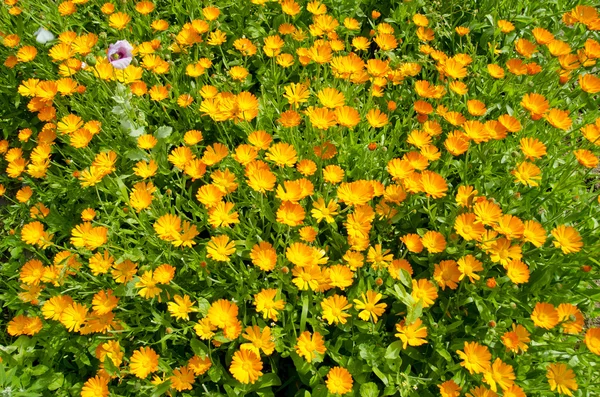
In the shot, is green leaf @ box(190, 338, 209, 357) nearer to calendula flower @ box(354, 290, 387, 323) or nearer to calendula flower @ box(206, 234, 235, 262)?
calendula flower @ box(206, 234, 235, 262)

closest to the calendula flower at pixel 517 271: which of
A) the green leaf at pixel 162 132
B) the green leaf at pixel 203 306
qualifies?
the green leaf at pixel 203 306

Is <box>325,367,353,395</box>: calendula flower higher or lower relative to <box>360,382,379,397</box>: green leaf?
higher

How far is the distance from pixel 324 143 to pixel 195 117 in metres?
1.01

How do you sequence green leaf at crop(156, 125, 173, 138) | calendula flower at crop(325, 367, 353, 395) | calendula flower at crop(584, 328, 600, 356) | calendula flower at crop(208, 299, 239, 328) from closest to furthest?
calendula flower at crop(584, 328, 600, 356)
calendula flower at crop(325, 367, 353, 395)
calendula flower at crop(208, 299, 239, 328)
green leaf at crop(156, 125, 173, 138)

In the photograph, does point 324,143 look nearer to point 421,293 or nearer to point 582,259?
point 421,293

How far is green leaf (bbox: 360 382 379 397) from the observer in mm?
2033

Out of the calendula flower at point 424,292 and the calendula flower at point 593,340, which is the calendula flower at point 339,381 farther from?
the calendula flower at point 593,340

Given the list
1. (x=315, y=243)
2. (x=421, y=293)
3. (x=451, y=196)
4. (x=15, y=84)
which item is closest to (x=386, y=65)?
(x=451, y=196)

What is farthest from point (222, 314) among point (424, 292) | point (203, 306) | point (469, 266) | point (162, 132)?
point (162, 132)

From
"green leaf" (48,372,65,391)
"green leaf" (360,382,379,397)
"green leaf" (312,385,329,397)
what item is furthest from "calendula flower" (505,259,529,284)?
"green leaf" (48,372,65,391)

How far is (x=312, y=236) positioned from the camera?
2168 millimetres

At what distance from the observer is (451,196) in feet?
8.21

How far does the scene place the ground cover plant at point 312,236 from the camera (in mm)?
2080

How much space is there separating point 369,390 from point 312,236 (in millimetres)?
682
